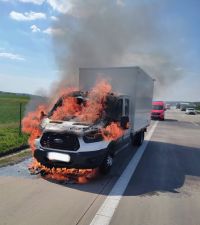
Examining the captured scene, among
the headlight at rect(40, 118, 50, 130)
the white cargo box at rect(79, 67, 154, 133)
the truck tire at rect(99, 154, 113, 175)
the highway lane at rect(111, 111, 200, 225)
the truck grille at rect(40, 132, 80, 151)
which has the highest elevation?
the white cargo box at rect(79, 67, 154, 133)

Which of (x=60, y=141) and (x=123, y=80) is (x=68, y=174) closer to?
(x=60, y=141)

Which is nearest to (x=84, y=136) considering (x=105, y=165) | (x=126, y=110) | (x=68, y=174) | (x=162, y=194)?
(x=105, y=165)

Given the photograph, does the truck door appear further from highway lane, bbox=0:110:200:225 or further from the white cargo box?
highway lane, bbox=0:110:200:225

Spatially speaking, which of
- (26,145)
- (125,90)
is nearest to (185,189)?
(125,90)

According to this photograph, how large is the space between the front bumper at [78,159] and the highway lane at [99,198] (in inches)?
15.7

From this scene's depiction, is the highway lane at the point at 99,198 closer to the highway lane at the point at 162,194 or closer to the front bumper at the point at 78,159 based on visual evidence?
the highway lane at the point at 162,194

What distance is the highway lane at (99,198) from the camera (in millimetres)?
4254

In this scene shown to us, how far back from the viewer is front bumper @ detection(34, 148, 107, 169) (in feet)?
19.5

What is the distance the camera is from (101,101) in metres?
7.34

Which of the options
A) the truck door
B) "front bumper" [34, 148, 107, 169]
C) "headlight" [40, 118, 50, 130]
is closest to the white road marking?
"front bumper" [34, 148, 107, 169]

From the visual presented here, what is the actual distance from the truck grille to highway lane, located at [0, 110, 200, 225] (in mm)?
788

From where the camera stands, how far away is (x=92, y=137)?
618cm

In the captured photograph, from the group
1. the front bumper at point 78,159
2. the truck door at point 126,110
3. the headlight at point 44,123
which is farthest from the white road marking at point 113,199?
the headlight at point 44,123

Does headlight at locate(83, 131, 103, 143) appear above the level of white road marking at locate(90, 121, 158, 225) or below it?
above
